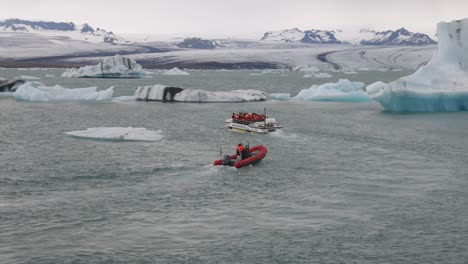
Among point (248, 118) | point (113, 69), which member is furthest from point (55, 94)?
point (113, 69)

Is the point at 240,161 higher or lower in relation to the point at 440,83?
lower

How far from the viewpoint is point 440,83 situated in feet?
155

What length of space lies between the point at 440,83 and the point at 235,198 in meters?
31.5

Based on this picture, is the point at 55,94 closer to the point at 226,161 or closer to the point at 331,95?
the point at 331,95

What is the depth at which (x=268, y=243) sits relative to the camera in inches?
655

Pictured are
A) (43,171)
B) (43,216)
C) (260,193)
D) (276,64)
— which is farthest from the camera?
(276,64)

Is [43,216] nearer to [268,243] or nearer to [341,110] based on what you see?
[268,243]

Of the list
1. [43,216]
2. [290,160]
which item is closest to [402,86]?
[290,160]

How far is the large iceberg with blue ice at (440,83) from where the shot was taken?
4741 cm

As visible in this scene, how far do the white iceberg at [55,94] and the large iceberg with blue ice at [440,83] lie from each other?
2705 cm

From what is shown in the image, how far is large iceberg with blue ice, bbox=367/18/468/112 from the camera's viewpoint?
47.4 m

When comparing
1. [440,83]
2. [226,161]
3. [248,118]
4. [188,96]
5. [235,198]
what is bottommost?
[235,198]

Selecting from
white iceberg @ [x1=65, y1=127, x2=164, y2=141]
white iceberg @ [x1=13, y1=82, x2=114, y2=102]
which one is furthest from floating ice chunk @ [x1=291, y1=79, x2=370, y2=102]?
white iceberg @ [x1=65, y1=127, x2=164, y2=141]

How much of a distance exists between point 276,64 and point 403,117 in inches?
4332
